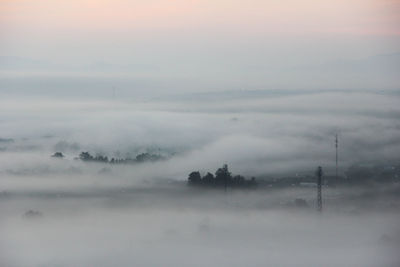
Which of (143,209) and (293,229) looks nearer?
(293,229)

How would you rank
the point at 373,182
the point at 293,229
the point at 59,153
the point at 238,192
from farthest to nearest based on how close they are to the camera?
the point at 59,153, the point at 238,192, the point at 373,182, the point at 293,229

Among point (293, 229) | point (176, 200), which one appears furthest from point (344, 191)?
point (176, 200)

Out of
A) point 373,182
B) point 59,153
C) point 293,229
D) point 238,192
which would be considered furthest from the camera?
point 59,153

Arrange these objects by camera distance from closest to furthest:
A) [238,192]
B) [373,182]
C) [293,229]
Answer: [293,229], [373,182], [238,192]

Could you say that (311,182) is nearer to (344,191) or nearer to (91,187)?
(344,191)

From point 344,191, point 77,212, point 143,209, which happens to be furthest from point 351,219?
point 77,212

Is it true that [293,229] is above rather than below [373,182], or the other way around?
below

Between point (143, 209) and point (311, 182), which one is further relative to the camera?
point (143, 209)

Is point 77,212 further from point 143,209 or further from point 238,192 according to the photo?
point 238,192

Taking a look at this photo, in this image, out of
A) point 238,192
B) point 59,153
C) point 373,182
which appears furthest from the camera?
point 59,153
